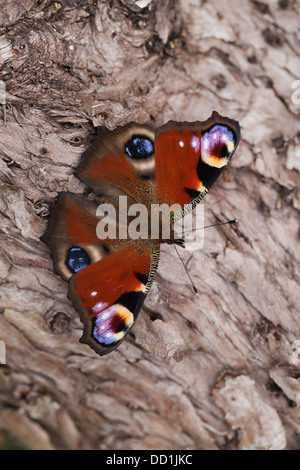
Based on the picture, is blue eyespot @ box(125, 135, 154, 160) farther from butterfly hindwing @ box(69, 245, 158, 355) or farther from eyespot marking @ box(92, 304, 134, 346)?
eyespot marking @ box(92, 304, 134, 346)

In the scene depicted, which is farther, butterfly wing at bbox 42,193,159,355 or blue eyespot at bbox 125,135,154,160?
Answer: blue eyespot at bbox 125,135,154,160

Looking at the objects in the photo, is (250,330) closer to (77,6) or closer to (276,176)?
(276,176)

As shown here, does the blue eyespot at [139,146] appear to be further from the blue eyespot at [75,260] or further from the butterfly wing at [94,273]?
the blue eyespot at [75,260]

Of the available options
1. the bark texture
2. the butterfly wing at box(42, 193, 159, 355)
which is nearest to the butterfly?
the butterfly wing at box(42, 193, 159, 355)

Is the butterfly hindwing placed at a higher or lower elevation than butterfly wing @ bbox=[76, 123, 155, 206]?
lower

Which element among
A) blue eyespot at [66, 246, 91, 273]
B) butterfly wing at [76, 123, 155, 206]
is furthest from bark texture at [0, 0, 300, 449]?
blue eyespot at [66, 246, 91, 273]

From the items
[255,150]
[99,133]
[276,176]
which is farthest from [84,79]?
[276,176]

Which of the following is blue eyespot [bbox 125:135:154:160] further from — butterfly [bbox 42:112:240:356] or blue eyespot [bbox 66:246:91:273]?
blue eyespot [bbox 66:246:91:273]
